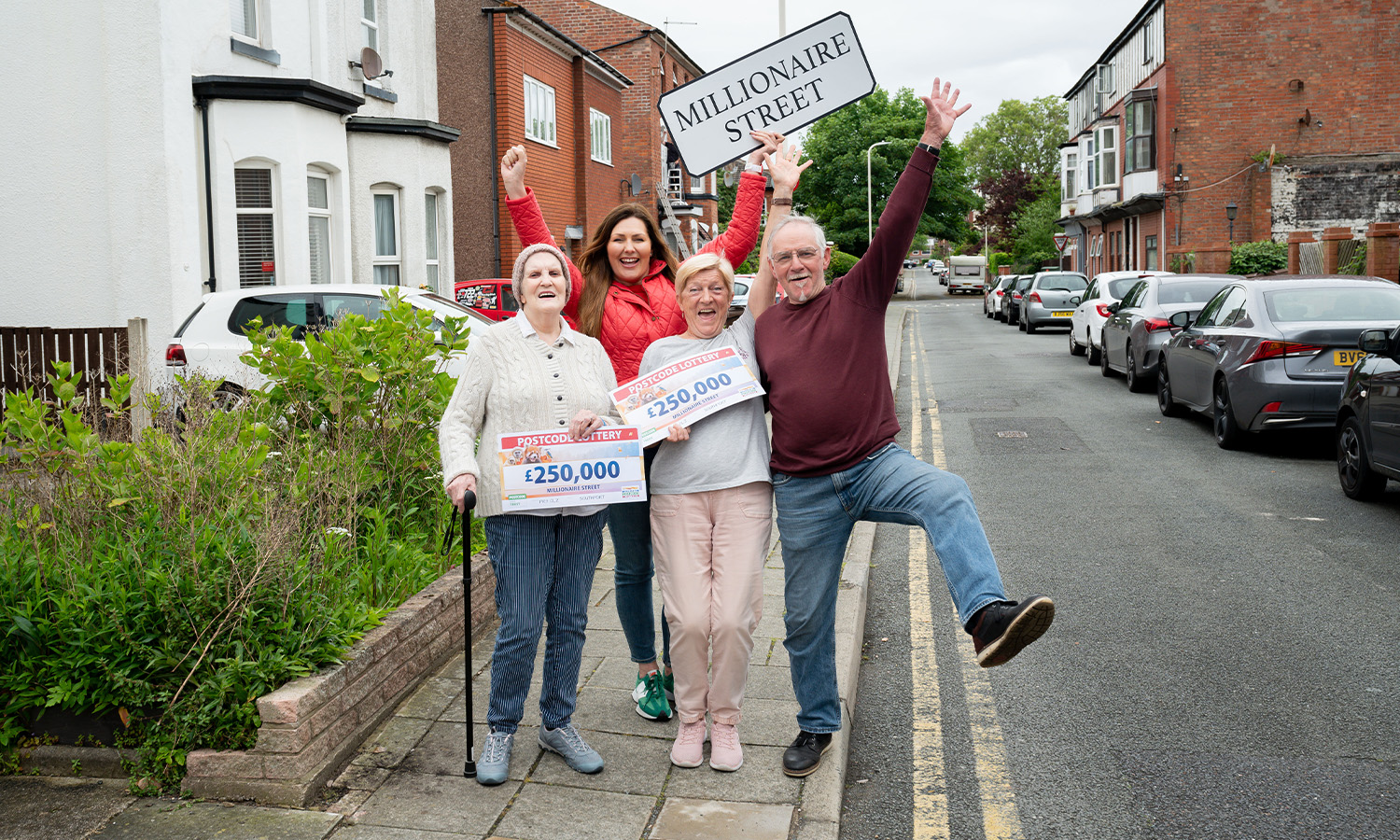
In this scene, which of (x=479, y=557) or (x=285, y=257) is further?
(x=285, y=257)

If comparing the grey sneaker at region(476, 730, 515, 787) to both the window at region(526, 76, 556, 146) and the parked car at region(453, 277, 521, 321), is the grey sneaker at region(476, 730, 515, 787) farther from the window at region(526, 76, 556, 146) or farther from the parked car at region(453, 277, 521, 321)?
the window at region(526, 76, 556, 146)

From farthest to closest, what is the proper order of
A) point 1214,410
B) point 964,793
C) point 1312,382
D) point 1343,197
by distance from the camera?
point 1343,197, point 1214,410, point 1312,382, point 964,793

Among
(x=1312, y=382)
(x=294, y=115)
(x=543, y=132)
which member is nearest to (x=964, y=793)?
(x=1312, y=382)

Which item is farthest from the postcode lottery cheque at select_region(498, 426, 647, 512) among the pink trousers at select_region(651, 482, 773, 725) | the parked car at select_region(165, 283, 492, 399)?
the parked car at select_region(165, 283, 492, 399)

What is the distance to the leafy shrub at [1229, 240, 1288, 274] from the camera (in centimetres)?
3256

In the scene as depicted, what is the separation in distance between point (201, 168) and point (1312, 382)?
40.4 feet

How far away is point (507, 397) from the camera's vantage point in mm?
4004

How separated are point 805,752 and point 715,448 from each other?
3.65 feet

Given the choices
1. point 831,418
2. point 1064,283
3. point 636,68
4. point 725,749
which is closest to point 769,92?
point 831,418

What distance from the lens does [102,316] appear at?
1329cm

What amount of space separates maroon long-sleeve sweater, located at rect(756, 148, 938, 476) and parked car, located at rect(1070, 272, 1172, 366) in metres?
17.8

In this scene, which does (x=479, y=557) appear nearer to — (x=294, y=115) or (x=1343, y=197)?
(x=294, y=115)

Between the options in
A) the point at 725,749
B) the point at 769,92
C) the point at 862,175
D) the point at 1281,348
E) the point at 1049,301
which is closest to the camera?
the point at 725,749

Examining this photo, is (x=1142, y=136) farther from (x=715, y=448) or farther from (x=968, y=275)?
(x=715, y=448)
